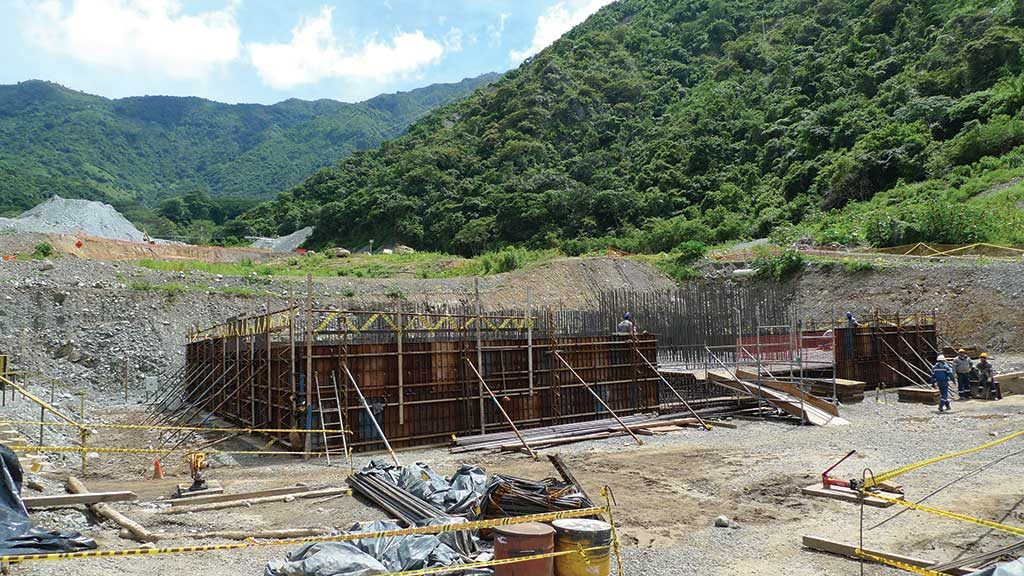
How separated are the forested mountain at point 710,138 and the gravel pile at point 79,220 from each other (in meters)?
19.9

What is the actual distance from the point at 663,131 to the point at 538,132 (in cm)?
1551

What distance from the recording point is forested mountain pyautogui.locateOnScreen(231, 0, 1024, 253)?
49.1 meters

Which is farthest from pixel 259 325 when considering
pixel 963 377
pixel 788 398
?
pixel 963 377

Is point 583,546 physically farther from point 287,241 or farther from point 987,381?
point 287,241

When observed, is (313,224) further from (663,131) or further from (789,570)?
(789,570)

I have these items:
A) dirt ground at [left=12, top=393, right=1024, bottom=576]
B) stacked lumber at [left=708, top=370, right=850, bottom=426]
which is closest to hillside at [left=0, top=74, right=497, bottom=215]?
dirt ground at [left=12, top=393, right=1024, bottom=576]

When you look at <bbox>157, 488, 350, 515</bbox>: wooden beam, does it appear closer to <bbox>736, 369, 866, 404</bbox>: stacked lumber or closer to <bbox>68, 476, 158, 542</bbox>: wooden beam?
<bbox>68, 476, 158, 542</bbox>: wooden beam

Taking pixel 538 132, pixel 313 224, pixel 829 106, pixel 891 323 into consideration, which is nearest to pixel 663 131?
pixel 538 132

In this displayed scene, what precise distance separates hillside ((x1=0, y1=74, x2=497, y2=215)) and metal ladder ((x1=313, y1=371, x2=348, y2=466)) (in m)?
107

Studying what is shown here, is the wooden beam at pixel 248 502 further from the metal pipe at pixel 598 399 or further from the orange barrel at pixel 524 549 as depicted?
the metal pipe at pixel 598 399

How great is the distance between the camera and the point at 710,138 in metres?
69.1

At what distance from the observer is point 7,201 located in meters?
88.7

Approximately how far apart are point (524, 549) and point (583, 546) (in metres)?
0.52

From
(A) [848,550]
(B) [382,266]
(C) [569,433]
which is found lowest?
(C) [569,433]
